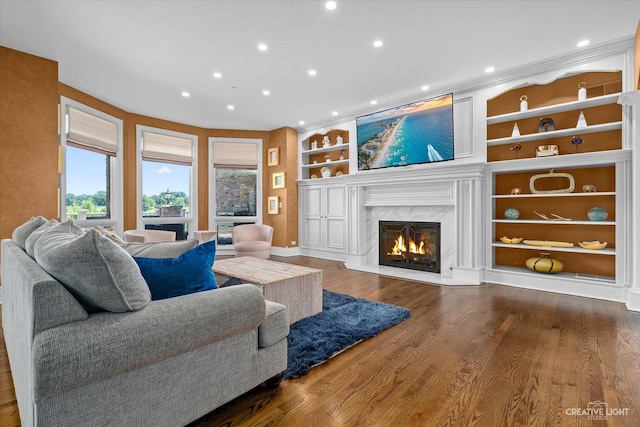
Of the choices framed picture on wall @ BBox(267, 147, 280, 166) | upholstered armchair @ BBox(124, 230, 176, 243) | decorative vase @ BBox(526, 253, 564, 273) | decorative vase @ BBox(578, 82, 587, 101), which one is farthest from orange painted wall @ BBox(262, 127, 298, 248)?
decorative vase @ BBox(578, 82, 587, 101)

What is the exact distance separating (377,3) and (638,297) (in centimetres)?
378

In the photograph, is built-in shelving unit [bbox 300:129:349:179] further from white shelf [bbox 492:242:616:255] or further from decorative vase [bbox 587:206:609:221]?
decorative vase [bbox 587:206:609:221]

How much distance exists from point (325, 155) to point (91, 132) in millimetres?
4203

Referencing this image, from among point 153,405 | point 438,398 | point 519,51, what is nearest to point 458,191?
point 519,51

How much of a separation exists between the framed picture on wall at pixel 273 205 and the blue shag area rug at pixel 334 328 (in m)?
3.74

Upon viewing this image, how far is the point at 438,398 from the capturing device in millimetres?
1657

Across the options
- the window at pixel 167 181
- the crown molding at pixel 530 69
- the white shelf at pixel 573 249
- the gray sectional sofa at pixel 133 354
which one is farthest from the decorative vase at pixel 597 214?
the window at pixel 167 181

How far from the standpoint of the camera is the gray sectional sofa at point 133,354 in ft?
3.25

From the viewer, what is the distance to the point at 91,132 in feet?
15.9

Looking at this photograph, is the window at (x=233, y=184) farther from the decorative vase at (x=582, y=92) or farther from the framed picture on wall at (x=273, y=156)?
the decorative vase at (x=582, y=92)

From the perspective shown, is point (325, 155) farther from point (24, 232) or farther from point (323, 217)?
point (24, 232)

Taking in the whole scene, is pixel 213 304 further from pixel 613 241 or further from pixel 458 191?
pixel 613 241

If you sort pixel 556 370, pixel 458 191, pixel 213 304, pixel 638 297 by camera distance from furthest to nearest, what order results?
pixel 458 191 < pixel 638 297 < pixel 556 370 < pixel 213 304

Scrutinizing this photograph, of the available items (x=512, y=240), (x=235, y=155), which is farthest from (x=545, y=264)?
(x=235, y=155)
